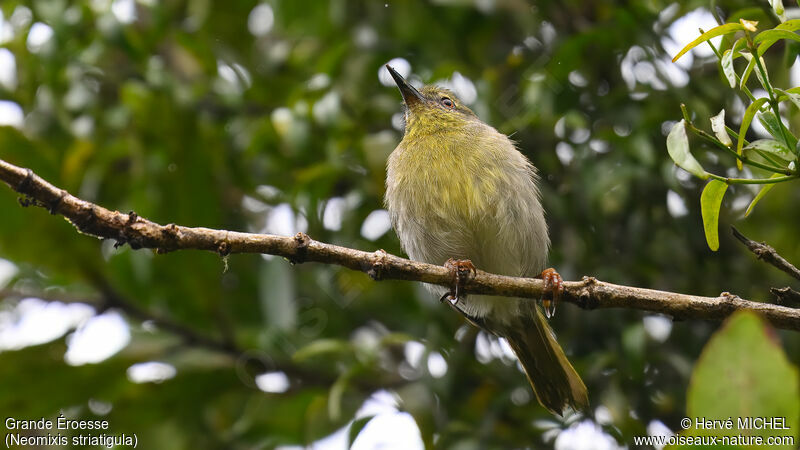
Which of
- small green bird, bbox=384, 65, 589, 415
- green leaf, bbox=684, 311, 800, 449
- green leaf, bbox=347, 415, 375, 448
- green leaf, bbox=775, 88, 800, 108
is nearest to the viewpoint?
green leaf, bbox=684, 311, 800, 449

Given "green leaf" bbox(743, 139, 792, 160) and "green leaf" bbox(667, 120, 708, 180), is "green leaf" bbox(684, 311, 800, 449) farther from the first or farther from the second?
"green leaf" bbox(743, 139, 792, 160)

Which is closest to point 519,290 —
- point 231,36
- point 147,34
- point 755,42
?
point 755,42

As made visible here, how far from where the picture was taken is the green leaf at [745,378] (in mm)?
906

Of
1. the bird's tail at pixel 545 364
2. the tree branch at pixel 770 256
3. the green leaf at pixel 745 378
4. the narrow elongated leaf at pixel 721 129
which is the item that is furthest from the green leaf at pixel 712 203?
the bird's tail at pixel 545 364

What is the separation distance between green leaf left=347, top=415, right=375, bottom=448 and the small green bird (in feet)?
2.04

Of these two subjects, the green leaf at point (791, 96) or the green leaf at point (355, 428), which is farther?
the green leaf at point (355, 428)

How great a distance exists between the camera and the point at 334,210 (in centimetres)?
393

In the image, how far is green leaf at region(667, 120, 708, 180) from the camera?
1.56 meters

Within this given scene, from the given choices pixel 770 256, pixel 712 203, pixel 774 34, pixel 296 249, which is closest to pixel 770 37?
pixel 774 34

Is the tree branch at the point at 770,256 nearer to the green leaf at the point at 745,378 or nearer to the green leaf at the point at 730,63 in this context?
the green leaf at the point at 730,63

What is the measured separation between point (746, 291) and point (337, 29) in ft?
8.45

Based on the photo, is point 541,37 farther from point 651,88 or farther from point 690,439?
point 690,439

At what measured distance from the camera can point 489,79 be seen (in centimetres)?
362

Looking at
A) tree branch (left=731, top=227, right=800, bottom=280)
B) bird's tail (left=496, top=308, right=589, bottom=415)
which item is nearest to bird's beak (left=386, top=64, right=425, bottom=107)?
bird's tail (left=496, top=308, right=589, bottom=415)
